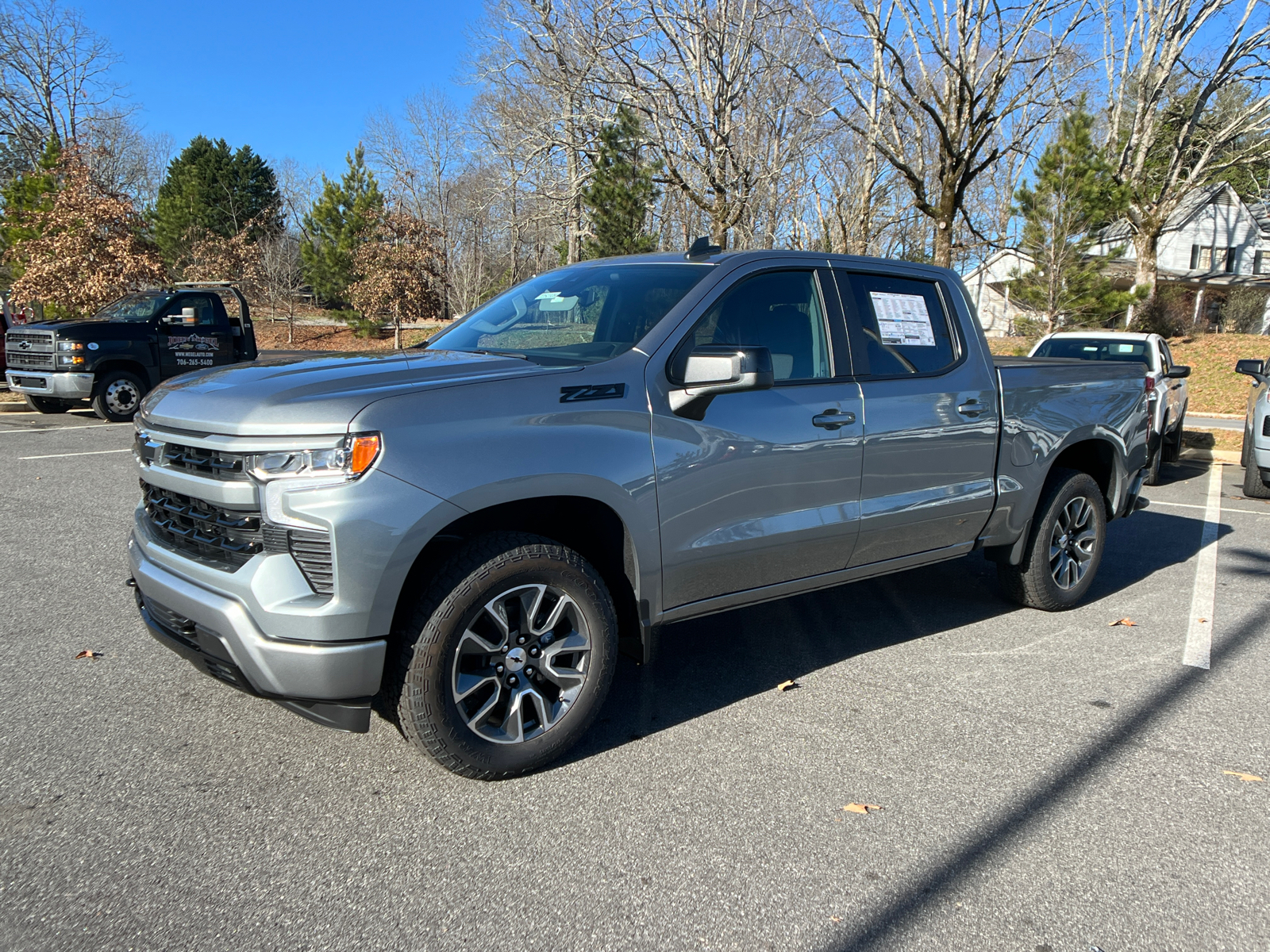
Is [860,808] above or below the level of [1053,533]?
below

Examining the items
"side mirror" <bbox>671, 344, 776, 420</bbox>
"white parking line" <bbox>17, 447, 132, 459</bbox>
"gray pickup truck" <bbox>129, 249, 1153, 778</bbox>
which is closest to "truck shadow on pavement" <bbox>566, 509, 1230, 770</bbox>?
"gray pickup truck" <bbox>129, 249, 1153, 778</bbox>

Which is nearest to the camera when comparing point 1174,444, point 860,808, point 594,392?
point 860,808

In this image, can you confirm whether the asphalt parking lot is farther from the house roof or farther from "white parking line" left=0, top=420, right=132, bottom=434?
the house roof

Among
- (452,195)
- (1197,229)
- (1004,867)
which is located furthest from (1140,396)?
(1197,229)

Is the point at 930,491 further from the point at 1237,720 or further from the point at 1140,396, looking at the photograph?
the point at 1140,396

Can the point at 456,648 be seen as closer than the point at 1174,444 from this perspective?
Yes

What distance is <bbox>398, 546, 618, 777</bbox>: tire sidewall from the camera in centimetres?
303

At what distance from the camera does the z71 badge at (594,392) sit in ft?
10.9

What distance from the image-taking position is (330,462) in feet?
9.37

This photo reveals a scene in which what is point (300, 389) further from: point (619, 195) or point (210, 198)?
point (210, 198)

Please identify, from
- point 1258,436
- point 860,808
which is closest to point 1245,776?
point 860,808

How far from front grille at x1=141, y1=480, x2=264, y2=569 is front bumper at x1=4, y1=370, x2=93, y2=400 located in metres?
11.5

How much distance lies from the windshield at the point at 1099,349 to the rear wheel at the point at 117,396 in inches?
496

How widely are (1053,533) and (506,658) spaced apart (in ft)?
11.6
